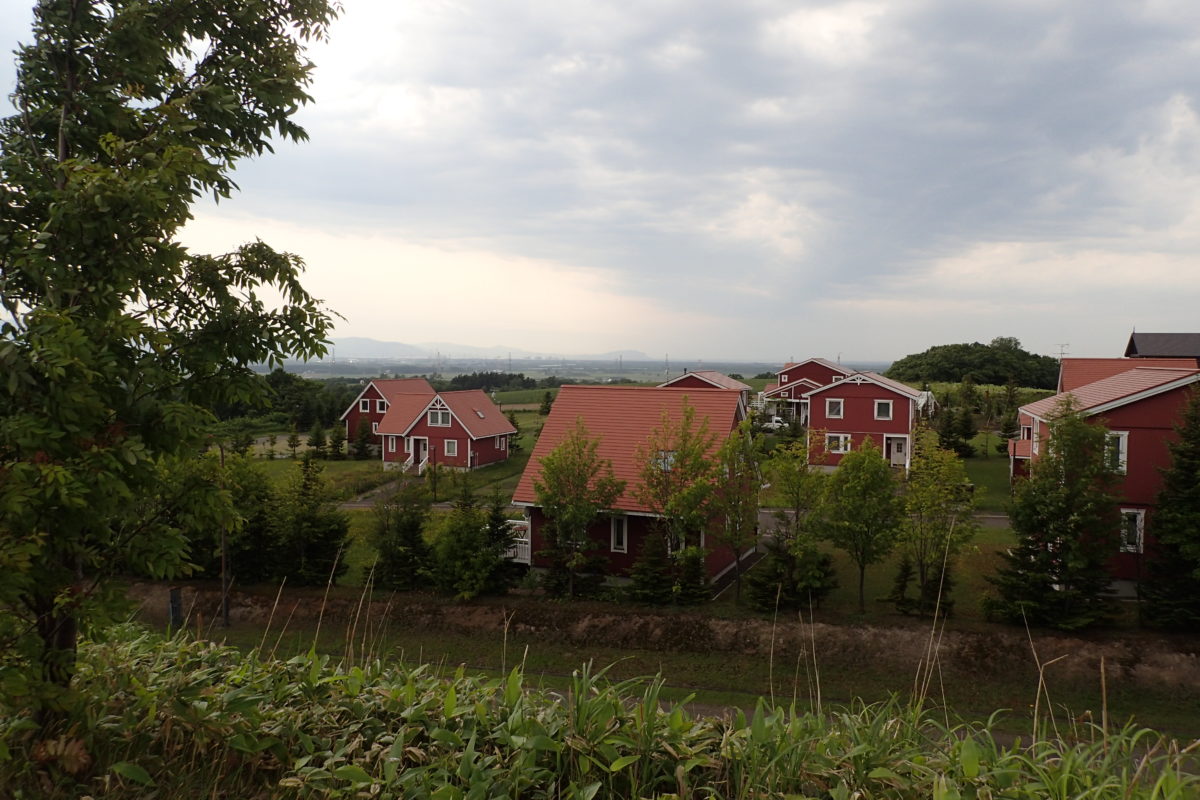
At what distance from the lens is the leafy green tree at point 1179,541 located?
1354cm

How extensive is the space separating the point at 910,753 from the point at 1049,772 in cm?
55

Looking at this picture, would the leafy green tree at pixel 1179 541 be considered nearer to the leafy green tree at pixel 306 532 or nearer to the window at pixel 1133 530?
the window at pixel 1133 530

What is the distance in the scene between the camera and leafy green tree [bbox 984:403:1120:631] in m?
14.1

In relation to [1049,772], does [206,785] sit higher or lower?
lower

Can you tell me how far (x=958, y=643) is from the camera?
45.8 feet

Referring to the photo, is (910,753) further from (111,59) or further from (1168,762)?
(111,59)

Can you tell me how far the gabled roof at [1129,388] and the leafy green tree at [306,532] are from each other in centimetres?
1793

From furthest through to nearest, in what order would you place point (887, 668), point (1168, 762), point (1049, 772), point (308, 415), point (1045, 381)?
point (1045, 381) < point (308, 415) < point (887, 668) < point (1049, 772) < point (1168, 762)

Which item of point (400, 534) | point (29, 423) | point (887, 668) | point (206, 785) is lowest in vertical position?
point (887, 668)

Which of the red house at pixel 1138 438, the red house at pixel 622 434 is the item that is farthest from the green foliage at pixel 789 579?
the red house at pixel 1138 438

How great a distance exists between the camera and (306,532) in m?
18.1

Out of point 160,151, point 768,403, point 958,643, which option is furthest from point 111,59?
point 768,403

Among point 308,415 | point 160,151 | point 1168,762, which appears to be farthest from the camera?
point 308,415

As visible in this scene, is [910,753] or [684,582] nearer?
[910,753]
